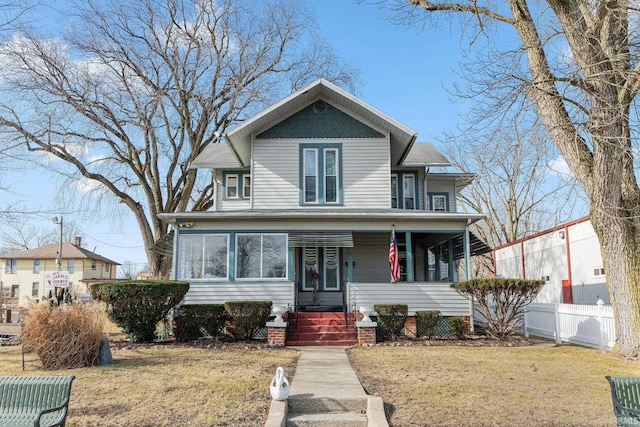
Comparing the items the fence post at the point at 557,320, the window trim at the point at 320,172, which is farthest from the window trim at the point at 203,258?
the fence post at the point at 557,320

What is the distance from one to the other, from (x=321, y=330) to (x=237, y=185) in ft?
24.0

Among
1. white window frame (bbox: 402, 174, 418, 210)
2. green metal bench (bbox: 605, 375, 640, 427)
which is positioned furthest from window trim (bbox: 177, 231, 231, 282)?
green metal bench (bbox: 605, 375, 640, 427)

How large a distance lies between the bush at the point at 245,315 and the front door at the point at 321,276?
147 inches

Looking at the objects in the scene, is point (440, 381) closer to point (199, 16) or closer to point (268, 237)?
point (268, 237)

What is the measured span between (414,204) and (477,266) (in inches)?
978

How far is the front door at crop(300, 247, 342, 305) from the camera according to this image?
1698cm

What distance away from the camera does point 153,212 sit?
25.7 metres

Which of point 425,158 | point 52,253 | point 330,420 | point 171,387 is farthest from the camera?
point 52,253

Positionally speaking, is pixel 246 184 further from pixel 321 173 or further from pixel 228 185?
pixel 321 173

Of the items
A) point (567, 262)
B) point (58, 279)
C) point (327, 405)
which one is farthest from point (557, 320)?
point (58, 279)

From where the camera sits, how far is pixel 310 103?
16797mm

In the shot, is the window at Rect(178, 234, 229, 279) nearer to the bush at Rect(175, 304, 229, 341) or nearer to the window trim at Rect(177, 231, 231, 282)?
the window trim at Rect(177, 231, 231, 282)

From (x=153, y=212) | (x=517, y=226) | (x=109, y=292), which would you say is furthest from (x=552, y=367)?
(x=517, y=226)

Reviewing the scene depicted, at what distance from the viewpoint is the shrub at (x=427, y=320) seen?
13.9 meters
